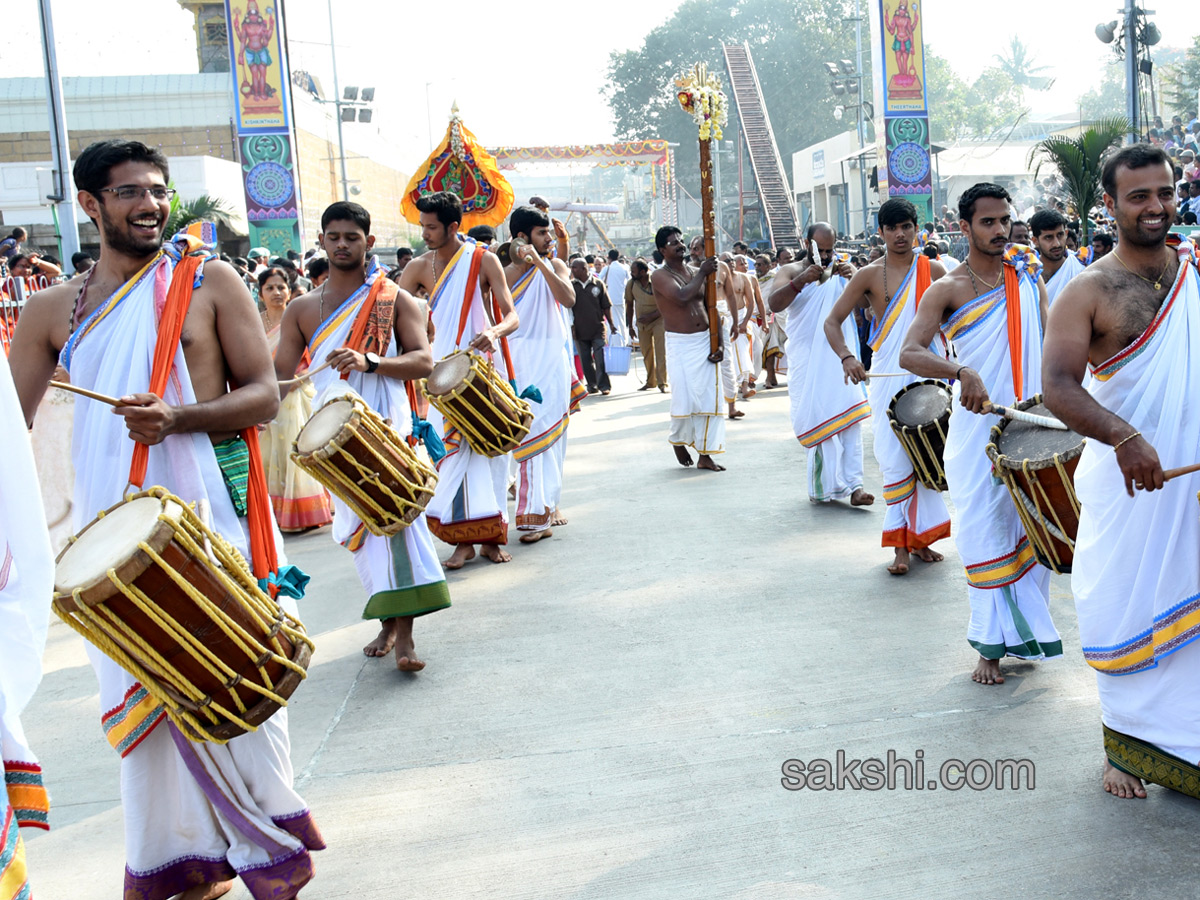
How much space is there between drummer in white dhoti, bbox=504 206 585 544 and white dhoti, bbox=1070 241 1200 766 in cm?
474

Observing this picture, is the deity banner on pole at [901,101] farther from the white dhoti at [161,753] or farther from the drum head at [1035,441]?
the white dhoti at [161,753]

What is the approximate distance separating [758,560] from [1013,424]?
9.11 feet

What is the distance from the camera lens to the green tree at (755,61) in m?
69.8

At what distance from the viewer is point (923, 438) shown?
17.7 feet

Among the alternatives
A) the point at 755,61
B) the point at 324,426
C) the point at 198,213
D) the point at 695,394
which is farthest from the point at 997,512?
the point at 755,61

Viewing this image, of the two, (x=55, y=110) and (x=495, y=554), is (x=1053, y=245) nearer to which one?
(x=495, y=554)

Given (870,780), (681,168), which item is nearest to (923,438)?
(870,780)

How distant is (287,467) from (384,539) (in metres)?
3.88

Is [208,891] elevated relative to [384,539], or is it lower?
lower

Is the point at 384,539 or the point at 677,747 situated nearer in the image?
the point at 677,747

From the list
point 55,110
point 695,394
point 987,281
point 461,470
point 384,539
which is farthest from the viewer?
point 55,110

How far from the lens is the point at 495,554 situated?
7199mm

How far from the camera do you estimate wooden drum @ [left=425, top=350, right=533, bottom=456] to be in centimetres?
650

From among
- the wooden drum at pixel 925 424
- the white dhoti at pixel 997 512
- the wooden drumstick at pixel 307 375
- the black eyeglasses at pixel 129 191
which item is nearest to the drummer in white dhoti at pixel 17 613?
the black eyeglasses at pixel 129 191
